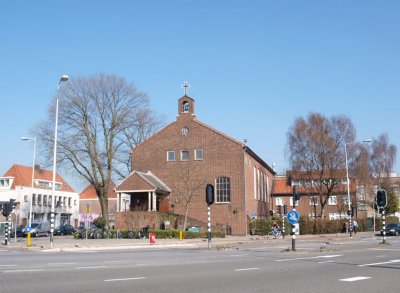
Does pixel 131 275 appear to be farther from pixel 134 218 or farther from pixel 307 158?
pixel 307 158

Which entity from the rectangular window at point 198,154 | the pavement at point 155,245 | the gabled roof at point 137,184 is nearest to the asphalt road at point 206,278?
the pavement at point 155,245

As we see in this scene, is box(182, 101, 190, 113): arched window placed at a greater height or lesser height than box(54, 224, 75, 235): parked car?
greater

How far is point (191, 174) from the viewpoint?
53469 millimetres

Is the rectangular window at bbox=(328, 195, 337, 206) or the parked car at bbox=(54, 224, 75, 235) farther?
the rectangular window at bbox=(328, 195, 337, 206)

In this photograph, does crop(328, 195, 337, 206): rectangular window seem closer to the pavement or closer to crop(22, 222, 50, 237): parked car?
the pavement

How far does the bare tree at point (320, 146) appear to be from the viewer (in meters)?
58.4

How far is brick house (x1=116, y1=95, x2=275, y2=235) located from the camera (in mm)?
51281

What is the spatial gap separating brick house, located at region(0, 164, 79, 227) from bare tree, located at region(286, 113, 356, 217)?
1605 inches

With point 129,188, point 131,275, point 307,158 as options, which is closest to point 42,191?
point 129,188

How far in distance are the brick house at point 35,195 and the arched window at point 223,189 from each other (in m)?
36.0

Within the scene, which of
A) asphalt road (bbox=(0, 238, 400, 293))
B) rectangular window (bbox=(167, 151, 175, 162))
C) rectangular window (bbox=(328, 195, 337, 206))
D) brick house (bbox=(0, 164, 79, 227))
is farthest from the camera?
brick house (bbox=(0, 164, 79, 227))

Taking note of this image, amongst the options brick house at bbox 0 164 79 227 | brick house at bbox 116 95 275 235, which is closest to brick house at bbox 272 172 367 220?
brick house at bbox 116 95 275 235

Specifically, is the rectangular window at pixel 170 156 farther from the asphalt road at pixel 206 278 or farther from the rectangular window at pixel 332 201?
the asphalt road at pixel 206 278

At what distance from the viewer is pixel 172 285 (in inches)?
443
